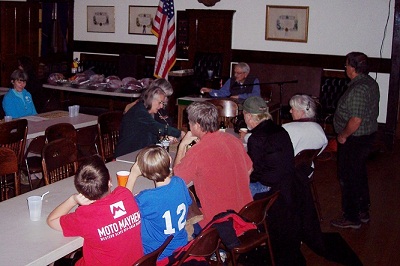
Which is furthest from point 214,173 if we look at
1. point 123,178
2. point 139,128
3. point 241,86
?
point 241,86

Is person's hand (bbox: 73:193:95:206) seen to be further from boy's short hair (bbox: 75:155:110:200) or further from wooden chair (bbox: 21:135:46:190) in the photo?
wooden chair (bbox: 21:135:46:190)

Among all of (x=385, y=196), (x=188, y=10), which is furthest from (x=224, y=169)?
(x=188, y=10)

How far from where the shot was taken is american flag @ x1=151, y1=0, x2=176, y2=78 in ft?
27.7

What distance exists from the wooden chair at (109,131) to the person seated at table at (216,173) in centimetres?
184

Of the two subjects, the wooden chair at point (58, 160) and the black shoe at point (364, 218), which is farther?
the black shoe at point (364, 218)

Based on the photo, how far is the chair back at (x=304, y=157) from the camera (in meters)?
4.41

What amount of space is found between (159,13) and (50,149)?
16.4ft

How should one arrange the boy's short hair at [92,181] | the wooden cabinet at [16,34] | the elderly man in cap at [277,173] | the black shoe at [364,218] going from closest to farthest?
the boy's short hair at [92,181] < the elderly man in cap at [277,173] < the black shoe at [364,218] < the wooden cabinet at [16,34]

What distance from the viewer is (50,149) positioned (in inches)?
153

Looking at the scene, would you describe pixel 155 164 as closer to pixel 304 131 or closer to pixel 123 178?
pixel 123 178

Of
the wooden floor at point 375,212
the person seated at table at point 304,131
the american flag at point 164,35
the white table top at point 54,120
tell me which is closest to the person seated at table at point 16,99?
the white table top at point 54,120

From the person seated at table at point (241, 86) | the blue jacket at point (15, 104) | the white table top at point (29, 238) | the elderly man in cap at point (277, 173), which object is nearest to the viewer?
the white table top at point (29, 238)

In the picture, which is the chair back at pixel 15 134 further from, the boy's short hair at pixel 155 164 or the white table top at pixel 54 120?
the boy's short hair at pixel 155 164

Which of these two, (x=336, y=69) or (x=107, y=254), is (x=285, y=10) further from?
(x=107, y=254)
